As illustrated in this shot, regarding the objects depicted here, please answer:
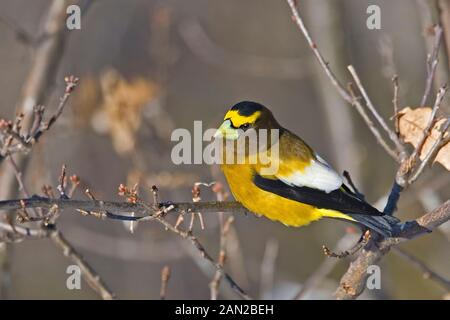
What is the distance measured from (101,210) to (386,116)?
6530mm

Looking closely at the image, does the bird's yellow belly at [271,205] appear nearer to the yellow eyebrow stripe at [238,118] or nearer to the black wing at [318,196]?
the black wing at [318,196]

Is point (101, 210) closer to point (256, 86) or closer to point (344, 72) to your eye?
point (344, 72)

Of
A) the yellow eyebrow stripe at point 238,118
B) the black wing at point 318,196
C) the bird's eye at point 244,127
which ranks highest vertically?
the yellow eyebrow stripe at point 238,118

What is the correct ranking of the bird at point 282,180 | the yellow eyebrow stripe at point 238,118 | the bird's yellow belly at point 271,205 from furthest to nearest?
1. the yellow eyebrow stripe at point 238,118
2. the bird's yellow belly at point 271,205
3. the bird at point 282,180

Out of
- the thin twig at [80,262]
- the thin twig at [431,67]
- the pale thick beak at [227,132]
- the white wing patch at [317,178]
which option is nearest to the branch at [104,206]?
the thin twig at [80,262]

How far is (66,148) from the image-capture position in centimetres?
807

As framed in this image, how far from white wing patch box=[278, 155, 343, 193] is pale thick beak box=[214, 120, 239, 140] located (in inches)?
12.3

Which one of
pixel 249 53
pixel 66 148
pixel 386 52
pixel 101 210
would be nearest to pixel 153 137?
pixel 386 52

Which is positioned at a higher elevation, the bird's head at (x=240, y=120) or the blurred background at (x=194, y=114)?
the blurred background at (x=194, y=114)

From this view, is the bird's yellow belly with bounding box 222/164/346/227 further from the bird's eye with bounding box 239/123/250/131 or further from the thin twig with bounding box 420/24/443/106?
the thin twig with bounding box 420/24/443/106

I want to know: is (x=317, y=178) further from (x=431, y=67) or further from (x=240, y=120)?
(x=431, y=67)

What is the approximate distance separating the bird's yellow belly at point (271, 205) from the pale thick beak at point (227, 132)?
0.16 meters

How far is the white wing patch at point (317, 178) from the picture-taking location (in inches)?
118

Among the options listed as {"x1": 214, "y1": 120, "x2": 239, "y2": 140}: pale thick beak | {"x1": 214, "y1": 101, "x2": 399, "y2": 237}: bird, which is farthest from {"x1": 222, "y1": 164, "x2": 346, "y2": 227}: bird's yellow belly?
{"x1": 214, "y1": 120, "x2": 239, "y2": 140}: pale thick beak
